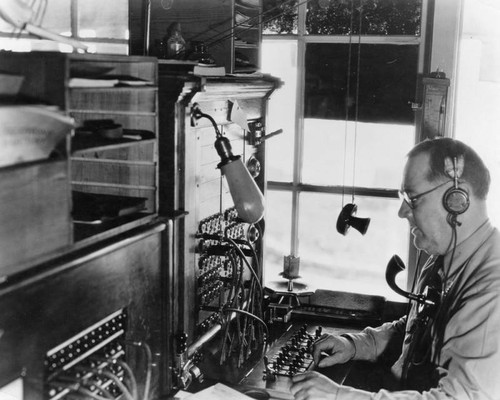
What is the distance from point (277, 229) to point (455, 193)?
1738 millimetres

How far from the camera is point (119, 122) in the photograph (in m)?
2.44

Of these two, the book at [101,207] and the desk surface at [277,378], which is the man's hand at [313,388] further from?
the book at [101,207]

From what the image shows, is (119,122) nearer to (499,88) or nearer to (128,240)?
(128,240)

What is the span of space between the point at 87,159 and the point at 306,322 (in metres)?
1.58

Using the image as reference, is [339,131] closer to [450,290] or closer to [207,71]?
[207,71]

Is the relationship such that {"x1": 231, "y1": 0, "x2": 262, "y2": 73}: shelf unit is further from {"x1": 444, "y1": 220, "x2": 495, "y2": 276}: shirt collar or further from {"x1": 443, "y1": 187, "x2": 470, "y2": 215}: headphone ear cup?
{"x1": 444, "y1": 220, "x2": 495, "y2": 276}: shirt collar

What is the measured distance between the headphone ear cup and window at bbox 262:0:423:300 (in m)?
1.32

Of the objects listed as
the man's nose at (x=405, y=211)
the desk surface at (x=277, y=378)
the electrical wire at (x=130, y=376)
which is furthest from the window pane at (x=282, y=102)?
the electrical wire at (x=130, y=376)

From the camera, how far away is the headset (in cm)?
243

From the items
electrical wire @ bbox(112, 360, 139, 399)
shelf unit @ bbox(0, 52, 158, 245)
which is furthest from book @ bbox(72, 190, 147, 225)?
electrical wire @ bbox(112, 360, 139, 399)

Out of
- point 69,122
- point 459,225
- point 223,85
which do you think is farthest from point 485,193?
point 69,122

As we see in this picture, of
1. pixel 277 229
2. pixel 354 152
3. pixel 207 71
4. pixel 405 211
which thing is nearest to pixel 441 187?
pixel 405 211

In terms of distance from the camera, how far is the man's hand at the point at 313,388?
2412mm

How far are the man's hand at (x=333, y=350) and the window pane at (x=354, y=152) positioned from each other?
1190mm
